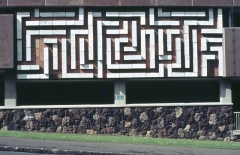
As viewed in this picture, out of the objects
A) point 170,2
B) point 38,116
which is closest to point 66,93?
point 38,116

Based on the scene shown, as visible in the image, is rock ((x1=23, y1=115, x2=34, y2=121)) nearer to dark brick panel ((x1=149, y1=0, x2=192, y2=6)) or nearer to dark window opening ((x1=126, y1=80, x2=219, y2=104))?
dark window opening ((x1=126, y1=80, x2=219, y2=104))

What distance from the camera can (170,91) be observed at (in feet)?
105

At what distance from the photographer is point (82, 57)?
98.1 feet

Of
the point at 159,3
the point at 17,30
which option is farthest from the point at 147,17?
the point at 17,30

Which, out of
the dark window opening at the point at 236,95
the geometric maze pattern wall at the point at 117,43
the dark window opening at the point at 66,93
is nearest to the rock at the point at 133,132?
the dark window opening at the point at 66,93

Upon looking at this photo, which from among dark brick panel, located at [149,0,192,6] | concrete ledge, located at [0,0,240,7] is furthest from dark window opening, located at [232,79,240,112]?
dark brick panel, located at [149,0,192,6]

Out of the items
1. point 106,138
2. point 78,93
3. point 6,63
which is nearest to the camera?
point 106,138

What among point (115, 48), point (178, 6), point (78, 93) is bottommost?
point (78, 93)

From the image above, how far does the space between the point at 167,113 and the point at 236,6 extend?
6.61 meters

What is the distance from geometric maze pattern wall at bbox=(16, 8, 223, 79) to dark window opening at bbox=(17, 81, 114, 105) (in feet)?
4.93

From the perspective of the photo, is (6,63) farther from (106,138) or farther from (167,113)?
(167,113)

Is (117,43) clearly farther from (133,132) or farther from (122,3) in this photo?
(133,132)

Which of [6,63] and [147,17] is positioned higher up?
[147,17]

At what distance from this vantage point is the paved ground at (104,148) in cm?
2219
